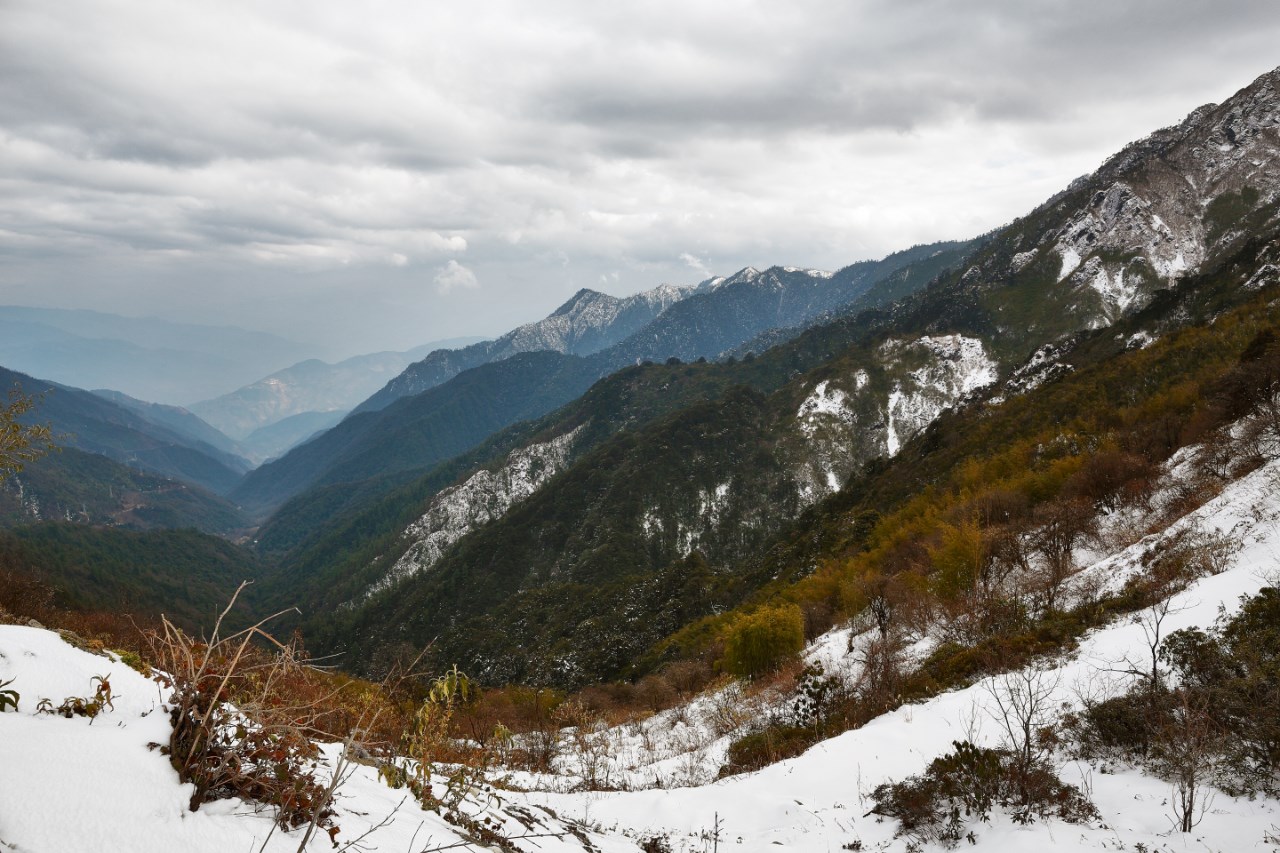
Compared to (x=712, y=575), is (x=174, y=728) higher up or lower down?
higher up

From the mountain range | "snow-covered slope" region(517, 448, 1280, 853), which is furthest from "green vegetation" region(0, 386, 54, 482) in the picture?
the mountain range

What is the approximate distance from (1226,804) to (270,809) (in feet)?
39.6

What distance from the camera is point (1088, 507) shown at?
27.7 meters

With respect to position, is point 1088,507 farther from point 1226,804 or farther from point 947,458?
point 947,458

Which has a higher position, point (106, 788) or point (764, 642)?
point (106, 788)

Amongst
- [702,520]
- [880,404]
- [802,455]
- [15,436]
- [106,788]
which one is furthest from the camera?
[880,404]

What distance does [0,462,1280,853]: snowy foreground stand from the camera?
348cm

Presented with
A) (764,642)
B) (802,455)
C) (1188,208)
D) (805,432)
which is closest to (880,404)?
(805,432)

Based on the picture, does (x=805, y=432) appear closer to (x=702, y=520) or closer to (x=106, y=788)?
(x=702, y=520)

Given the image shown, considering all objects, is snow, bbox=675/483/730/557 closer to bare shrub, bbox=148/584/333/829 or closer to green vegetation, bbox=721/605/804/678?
green vegetation, bbox=721/605/804/678

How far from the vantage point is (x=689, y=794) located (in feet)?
41.0

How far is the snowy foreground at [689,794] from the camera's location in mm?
3482

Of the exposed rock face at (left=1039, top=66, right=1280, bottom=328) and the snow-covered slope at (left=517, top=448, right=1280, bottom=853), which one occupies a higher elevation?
the exposed rock face at (left=1039, top=66, right=1280, bottom=328)

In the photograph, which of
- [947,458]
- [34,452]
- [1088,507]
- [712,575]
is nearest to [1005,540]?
[1088,507]
